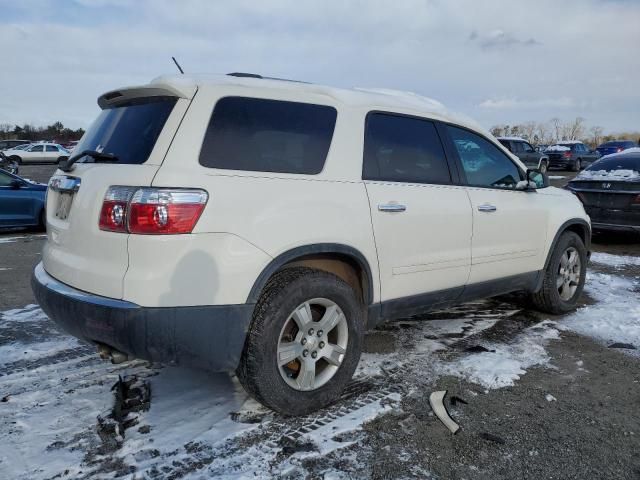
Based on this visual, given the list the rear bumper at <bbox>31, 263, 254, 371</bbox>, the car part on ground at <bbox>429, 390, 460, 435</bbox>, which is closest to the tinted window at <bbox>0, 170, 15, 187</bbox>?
the rear bumper at <bbox>31, 263, 254, 371</bbox>

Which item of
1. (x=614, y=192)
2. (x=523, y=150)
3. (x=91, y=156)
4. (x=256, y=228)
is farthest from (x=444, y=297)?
(x=523, y=150)

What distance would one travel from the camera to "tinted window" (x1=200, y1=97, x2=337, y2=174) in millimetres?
2848

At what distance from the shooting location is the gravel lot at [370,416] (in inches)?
105

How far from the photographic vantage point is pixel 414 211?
360 cm

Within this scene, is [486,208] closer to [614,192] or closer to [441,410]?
[441,410]

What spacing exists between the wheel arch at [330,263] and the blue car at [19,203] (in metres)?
8.88

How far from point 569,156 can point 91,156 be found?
91.0ft

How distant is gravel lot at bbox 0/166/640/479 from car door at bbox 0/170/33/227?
6.41m

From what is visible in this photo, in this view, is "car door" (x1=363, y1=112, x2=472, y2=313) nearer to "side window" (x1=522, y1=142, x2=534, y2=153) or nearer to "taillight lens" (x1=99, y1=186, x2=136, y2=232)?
"taillight lens" (x1=99, y1=186, x2=136, y2=232)

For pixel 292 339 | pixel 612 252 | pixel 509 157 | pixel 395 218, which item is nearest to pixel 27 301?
pixel 292 339

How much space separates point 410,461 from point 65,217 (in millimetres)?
2322

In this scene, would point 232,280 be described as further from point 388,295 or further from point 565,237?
point 565,237

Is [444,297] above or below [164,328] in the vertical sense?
below

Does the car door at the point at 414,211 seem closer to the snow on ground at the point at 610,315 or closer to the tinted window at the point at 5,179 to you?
the snow on ground at the point at 610,315
